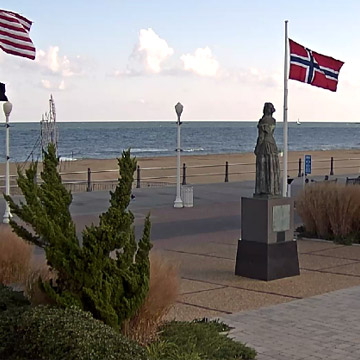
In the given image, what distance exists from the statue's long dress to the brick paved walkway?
2.17m

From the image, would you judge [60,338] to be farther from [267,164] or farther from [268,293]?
[267,164]

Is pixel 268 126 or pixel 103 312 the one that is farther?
pixel 268 126

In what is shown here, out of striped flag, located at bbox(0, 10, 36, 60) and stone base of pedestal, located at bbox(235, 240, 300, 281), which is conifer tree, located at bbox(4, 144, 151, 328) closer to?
stone base of pedestal, located at bbox(235, 240, 300, 281)

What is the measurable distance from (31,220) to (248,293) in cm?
496

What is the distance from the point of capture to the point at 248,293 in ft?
35.0

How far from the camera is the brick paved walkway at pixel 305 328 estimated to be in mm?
7457

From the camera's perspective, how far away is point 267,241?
11.7 metres

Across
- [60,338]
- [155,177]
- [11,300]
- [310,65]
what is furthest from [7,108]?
[155,177]

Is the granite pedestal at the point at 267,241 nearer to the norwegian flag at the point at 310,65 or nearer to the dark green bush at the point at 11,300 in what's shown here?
the dark green bush at the point at 11,300

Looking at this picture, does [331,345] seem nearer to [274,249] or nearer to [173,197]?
[274,249]

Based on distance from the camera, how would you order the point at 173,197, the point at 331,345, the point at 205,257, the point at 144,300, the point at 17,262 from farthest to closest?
the point at 173,197 → the point at 205,257 → the point at 17,262 → the point at 331,345 → the point at 144,300

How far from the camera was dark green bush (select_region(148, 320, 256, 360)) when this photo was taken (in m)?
6.55

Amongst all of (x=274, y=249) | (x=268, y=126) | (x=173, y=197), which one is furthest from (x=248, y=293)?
(x=173, y=197)

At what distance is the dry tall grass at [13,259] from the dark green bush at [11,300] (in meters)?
2.41
